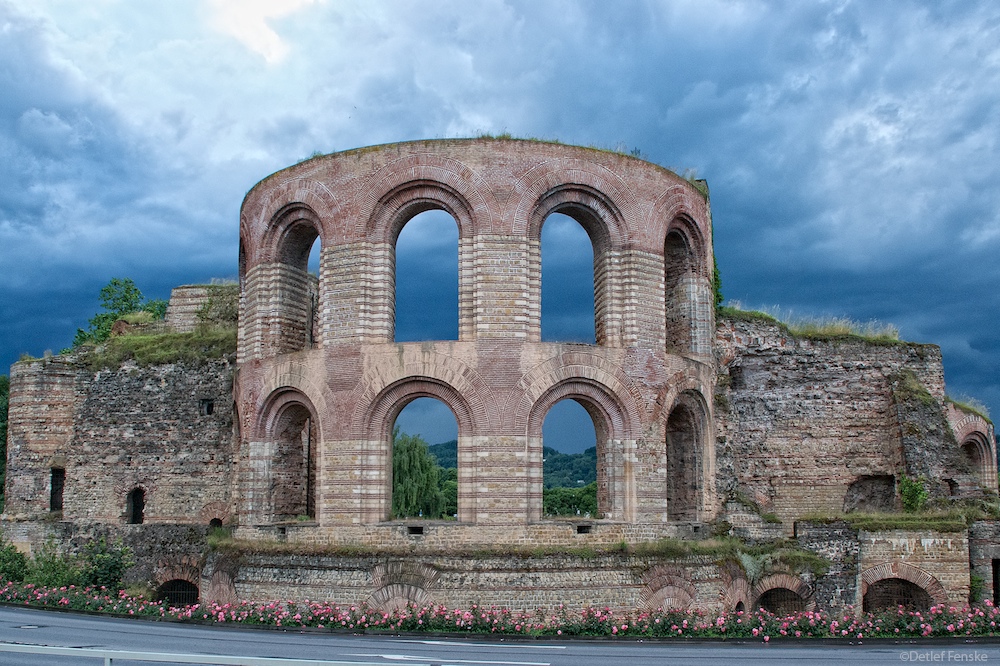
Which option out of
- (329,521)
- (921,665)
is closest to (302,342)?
(329,521)

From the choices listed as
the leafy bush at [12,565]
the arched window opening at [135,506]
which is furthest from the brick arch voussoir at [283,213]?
the leafy bush at [12,565]

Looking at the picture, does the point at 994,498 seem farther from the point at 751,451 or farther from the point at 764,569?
the point at 764,569

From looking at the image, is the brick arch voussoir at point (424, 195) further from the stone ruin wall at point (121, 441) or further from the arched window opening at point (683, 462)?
the stone ruin wall at point (121, 441)

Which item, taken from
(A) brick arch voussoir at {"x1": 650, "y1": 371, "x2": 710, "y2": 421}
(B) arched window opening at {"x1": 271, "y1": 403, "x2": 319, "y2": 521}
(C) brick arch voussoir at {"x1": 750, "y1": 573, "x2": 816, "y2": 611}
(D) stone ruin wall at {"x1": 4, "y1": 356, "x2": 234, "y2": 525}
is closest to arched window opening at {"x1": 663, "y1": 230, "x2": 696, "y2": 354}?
(A) brick arch voussoir at {"x1": 650, "y1": 371, "x2": 710, "y2": 421}

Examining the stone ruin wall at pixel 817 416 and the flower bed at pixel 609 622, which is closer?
the flower bed at pixel 609 622

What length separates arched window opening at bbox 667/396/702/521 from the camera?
75.0ft

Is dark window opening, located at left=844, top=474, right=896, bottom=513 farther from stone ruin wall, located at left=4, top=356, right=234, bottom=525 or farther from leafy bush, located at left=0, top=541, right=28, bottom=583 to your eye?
leafy bush, located at left=0, top=541, right=28, bottom=583

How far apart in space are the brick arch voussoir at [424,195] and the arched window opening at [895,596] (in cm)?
1335

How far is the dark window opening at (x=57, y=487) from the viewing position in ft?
91.8

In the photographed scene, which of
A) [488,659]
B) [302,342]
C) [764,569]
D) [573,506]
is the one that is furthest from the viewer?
[573,506]

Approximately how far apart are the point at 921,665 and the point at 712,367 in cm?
1020

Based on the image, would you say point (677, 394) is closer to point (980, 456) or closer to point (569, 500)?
point (980, 456)

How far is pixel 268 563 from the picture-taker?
2044 cm

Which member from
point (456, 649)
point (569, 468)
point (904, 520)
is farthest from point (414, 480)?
point (569, 468)
